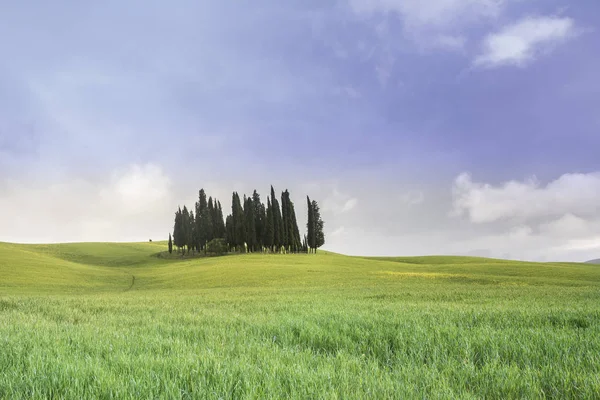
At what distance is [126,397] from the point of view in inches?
129

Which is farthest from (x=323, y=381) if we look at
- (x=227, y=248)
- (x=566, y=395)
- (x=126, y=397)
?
(x=227, y=248)

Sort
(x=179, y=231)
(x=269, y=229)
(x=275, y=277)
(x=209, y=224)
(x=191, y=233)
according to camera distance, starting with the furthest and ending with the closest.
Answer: (x=179, y=231) → (x=191, y=233) → (x=209, y=224) → (x=269, y=229) → (x=275, y=277)

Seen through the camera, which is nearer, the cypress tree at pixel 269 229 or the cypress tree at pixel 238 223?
the cypress tree at pixel 269 229

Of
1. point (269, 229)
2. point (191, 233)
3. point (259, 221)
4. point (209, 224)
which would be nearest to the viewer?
point (269, 229)

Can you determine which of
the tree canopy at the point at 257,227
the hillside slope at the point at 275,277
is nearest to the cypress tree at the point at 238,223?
the tree canopy at the point at 257,227

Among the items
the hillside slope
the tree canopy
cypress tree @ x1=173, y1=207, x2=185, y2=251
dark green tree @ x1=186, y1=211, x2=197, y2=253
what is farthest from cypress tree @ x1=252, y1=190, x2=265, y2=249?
the hillside slope

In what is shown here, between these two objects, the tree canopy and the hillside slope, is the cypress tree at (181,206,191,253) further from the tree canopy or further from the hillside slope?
the hillside slope

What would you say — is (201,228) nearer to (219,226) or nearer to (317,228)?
(219,226)

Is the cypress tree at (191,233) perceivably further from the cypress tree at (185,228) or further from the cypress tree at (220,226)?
the cypress tree at (220,226)

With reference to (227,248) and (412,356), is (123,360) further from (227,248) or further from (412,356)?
(227,248)

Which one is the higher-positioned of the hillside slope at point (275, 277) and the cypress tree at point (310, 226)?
the cypress tree at point (310, 226)

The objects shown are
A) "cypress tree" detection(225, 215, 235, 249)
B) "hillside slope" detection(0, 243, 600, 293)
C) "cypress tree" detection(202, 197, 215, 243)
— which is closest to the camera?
"hillside slope" detection(0, 243, 600, 293)

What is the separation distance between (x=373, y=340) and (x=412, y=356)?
1.08m

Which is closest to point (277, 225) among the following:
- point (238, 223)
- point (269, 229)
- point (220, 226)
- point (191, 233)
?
point (269, 229)
